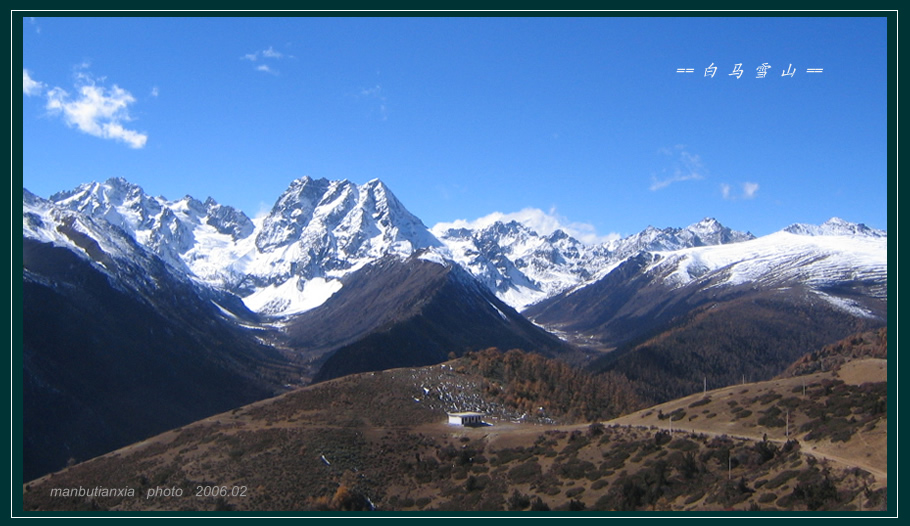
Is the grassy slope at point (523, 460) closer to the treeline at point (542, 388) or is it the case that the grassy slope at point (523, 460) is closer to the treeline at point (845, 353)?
the treeline at point (542, 388)

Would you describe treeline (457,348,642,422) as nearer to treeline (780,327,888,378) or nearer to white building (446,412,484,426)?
white building (446,412,484,426)

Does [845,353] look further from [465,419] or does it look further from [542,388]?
[465,419]

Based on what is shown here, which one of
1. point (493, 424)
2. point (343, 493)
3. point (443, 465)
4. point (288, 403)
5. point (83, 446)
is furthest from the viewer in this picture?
point (83, 446)

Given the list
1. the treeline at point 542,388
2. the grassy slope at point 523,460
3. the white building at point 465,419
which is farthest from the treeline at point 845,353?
the white building at point 465,419

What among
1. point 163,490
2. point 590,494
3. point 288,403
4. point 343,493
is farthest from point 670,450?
point 288,403

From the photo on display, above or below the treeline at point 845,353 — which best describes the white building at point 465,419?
below

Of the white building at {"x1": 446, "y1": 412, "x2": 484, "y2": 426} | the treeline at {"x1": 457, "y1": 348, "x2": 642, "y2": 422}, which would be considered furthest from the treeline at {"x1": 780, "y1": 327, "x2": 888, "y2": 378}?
the white building at {"x1": 446, "y1": 412, "x2": 484, "y2": 426}

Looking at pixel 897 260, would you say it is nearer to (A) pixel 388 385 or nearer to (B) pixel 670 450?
(B) pixel 670 450

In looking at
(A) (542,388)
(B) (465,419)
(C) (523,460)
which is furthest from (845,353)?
(C) (523,460)
